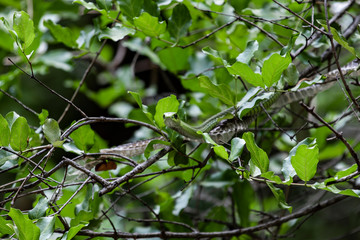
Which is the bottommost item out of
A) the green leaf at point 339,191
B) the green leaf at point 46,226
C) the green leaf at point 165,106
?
the green leaf at point 46,226

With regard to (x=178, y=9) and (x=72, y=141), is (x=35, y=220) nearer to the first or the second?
(x=72, y=141)

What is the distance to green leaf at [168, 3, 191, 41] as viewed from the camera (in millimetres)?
1108

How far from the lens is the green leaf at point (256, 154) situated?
2.55ft

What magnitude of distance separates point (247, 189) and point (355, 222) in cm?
62

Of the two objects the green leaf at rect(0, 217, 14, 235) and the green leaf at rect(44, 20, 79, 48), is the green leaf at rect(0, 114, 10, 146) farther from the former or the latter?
the green leaf at rect(44, 20, 79, 48)

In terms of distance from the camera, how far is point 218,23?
125 centimetres

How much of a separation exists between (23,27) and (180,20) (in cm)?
43

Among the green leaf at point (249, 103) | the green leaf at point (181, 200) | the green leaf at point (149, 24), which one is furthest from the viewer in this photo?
the green leaf at point (181, 200)

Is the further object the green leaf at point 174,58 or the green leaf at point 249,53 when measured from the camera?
the green leaf at point 174,58

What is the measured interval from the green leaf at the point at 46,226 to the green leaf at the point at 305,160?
0.45m

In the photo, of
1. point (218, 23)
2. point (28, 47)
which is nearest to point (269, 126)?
point (218, 23)

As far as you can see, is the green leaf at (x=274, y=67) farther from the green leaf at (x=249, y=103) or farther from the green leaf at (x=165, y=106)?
the green leaf at (x=165, y=106)

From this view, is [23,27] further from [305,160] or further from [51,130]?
[305,160]

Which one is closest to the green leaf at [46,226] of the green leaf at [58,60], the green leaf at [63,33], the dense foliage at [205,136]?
the dense foliage at [205,136]
